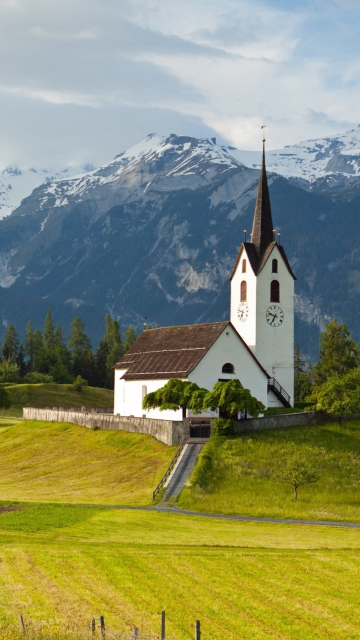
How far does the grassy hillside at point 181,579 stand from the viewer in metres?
28.2

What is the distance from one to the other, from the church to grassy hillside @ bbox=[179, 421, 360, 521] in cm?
1083

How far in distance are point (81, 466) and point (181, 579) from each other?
38372mm

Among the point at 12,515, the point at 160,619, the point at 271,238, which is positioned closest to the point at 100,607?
the point at 160,619

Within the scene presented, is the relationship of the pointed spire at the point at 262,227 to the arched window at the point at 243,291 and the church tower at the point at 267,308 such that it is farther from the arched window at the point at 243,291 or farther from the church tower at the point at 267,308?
the arched window at the point at 243,291

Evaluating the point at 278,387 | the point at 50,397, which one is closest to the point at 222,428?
the point at 278,387

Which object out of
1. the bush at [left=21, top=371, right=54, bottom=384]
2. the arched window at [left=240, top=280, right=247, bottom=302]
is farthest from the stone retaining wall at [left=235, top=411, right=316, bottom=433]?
the bush at [left=21, top=371, right=54, bottom=384]

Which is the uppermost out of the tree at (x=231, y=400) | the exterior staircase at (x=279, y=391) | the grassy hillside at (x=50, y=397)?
the grassy hillside at (x=50, y=397)

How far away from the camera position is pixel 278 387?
8750 cm

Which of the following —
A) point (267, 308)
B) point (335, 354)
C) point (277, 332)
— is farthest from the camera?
point (335, 354)

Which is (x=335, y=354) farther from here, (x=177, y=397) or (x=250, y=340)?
(x=177, y=397)

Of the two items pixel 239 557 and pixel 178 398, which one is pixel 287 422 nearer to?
pixel 178 398

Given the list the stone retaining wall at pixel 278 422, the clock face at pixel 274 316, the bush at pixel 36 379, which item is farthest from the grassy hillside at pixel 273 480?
the bush at pixel 36 379

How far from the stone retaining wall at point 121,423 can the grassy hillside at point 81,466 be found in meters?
0.71

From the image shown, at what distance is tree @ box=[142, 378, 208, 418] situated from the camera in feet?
233
